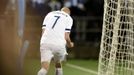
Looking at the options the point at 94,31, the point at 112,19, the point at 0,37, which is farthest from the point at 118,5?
the point at 94,31

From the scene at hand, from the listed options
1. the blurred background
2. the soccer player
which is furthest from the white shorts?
the blurred background

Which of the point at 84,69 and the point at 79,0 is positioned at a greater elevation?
the point at 79,0

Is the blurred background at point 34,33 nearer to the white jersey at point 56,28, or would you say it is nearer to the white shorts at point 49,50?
the white jersey at point 56,28

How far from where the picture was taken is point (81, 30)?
79.0ft

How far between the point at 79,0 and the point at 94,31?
4.64ft

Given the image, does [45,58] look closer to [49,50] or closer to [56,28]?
[49,50]

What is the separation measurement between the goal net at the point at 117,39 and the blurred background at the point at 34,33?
2.26 meters

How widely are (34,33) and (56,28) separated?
9.03 metres

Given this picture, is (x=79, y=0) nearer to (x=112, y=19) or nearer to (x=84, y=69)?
(x=84, y=69)

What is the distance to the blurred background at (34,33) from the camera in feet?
48.5

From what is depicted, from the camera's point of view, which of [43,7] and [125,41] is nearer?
[125,41]

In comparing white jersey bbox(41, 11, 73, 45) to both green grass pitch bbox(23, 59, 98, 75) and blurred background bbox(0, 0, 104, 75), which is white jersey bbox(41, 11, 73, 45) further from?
green grass pitch bbox(23, 59, 98, 75)

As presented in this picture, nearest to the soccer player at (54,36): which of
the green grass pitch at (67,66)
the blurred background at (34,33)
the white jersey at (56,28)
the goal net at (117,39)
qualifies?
the white jersey at (56,28)

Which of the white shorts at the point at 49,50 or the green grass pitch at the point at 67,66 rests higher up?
the white shorts at the point at 49,50
